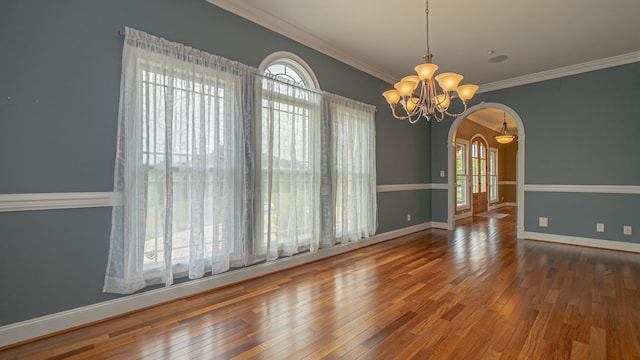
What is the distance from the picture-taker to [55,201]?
205 cm

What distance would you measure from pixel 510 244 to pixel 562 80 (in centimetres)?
291

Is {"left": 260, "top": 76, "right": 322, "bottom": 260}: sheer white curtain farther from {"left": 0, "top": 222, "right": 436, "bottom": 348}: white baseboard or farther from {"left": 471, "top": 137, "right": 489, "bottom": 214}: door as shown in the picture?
{"left": 471, "top": 137, "right": 489, "bottom": 214}: door

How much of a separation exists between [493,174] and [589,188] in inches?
218

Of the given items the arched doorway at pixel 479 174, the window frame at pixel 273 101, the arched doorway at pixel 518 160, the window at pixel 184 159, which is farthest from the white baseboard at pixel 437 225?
the window at pixel 184 159

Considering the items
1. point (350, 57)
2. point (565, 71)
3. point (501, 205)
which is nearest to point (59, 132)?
point (350, 57)

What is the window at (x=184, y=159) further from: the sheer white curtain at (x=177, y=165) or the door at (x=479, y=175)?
the door at (x=479, y=175)

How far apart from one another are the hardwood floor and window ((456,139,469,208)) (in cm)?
401

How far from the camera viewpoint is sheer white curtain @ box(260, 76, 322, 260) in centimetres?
317

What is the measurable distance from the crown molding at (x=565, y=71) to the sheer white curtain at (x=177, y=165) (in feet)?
15.9

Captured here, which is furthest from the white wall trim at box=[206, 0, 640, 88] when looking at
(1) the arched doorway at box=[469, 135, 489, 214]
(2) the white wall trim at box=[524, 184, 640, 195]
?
(1) the arched doorway at box=[469, 135, 489, 214]

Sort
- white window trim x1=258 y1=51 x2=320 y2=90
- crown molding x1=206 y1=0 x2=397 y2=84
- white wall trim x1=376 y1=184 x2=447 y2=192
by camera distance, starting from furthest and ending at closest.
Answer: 1. white wall trim x1=376 y1=184 x2=447 y2=192
2. white window trim x1=258 y1=51 x2=320 y2=90
3. crown molding x1=206 y1=0 x2=397 y2=84

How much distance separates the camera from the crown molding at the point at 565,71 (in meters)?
4.30

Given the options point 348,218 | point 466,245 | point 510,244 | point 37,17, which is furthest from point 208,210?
point 510,244

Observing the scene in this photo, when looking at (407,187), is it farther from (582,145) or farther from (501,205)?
(501,205)
